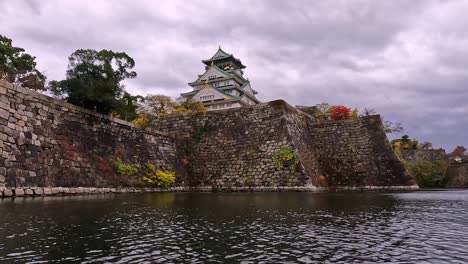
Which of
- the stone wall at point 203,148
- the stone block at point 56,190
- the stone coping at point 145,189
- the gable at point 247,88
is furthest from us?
the gable at point 247,88

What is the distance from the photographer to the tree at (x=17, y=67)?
16.9 meters

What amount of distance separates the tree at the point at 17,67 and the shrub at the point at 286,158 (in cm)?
1508

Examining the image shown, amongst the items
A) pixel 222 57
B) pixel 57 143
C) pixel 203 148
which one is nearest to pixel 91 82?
pixel 57 143

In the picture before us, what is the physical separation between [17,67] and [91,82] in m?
6.29

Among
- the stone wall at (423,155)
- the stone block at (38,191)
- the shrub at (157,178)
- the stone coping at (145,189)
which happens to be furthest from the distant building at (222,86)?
the stone block at (38,191)

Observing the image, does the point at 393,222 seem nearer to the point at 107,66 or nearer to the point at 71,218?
the point at 71,218

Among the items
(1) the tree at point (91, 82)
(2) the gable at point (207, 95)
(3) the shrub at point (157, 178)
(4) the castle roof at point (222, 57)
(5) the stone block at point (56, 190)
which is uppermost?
(4) the castle roof at point (222, 57)

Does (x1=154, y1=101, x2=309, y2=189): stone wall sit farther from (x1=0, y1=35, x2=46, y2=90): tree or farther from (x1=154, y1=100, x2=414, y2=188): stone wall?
(x1=0, y1=35, x2=46, y2=90): tree

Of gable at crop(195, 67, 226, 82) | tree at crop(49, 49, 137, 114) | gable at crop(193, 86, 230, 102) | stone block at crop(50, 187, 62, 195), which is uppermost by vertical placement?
gable at crop(195, 67, 226, 82)

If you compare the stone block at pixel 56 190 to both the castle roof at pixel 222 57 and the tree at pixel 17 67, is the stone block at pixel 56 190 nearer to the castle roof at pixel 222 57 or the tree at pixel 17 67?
the tree at pixel 17 67

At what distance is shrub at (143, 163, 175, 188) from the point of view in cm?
1798

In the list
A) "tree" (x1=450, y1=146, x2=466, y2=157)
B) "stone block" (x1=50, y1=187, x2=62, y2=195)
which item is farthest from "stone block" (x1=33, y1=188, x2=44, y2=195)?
"tree" (x1=450, y1=146, x2=466, y2=157)

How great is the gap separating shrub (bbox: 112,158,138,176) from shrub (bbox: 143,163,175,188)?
837 mm

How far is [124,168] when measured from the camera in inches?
658
